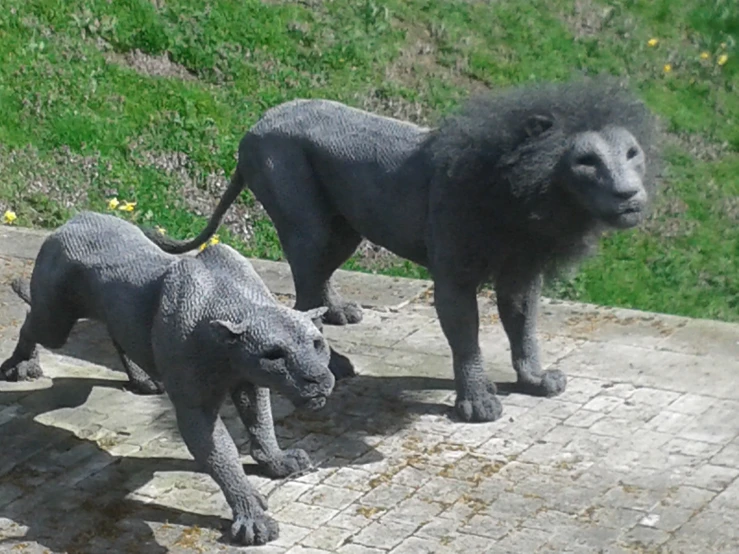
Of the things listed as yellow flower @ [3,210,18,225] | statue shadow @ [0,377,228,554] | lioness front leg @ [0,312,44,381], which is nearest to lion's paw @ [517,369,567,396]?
statue shadow @ [0,377,228,554]

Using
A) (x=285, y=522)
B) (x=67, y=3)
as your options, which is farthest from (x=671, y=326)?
(x=67, y=3)

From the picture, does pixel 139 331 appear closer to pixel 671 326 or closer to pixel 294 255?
pixel 294 255

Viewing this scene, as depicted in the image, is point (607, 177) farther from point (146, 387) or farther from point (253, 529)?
point (146, 387)

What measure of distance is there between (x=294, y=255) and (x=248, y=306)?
1668 mm

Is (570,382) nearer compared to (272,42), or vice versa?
(570,382)

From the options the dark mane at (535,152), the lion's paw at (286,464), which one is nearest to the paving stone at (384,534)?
the lion's paw at (286,464)

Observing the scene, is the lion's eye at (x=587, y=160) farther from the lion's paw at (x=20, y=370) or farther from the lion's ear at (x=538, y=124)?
the lion's paw at (x=20, y=370)

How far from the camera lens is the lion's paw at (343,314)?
25.2 ft

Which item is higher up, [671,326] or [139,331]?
[139,331]

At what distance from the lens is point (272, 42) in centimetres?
1136

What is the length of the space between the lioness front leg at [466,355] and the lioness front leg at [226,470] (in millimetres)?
1348

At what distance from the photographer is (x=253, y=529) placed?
17.5 feet

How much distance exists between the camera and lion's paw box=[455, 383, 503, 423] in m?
6.40

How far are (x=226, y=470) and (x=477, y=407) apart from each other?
148 cm
